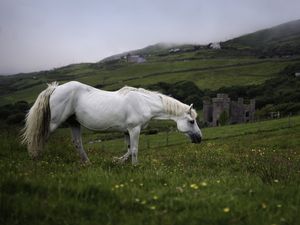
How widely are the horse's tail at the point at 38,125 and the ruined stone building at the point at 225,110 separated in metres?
119

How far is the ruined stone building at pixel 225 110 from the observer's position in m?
132

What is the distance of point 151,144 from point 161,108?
5098 cm

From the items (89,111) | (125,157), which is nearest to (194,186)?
(125,157)

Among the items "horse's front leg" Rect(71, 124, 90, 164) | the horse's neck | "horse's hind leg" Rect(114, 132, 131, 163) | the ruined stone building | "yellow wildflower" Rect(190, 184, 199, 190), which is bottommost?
the ruined stone building

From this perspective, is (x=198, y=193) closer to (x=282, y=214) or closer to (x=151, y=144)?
(x=282, y=214)

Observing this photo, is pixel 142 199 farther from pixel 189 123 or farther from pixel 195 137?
pixel 195 137

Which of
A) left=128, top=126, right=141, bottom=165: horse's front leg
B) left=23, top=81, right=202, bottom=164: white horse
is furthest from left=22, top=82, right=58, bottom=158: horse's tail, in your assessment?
left=128, top=126, right=141, bottom=165: horse's front leg

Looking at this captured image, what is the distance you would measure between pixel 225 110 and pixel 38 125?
124 metres

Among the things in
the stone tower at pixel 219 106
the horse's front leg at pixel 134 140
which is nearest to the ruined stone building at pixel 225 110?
the stone tower at pixel 219 106

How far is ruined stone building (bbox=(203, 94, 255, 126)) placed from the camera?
13150cm

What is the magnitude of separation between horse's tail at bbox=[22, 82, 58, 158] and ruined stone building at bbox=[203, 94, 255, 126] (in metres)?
119

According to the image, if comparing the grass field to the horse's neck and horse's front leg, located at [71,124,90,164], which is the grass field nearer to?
horse's front leg, located at [71,124,90,164]

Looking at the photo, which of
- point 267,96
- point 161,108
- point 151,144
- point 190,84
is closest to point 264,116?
point 267,96

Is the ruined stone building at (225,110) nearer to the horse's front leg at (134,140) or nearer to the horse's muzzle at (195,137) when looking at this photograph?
the horse's muzzle at (195,137)
